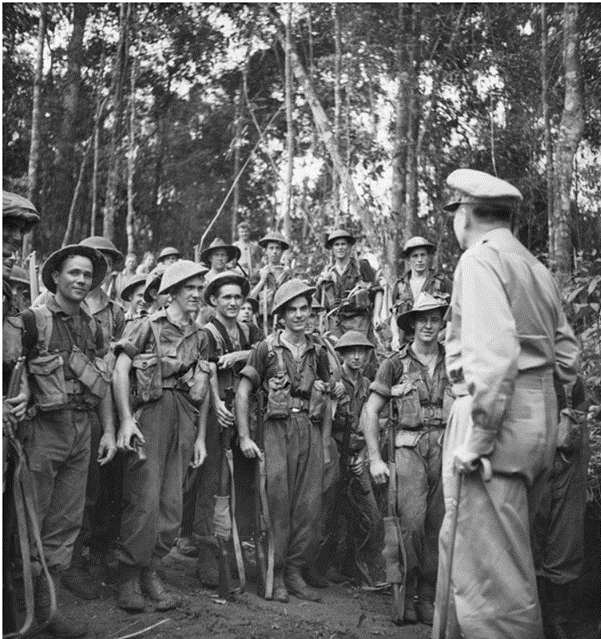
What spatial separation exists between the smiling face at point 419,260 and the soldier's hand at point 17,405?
604cm

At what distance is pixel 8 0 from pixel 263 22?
6.64 meters

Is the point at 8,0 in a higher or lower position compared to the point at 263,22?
lower

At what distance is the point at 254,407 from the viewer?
22.0 feet

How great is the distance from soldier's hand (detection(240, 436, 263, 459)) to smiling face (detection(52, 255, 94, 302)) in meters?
1.80

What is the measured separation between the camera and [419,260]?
9.91m

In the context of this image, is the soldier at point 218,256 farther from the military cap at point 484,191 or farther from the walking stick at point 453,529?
the walking stick at point 453,529

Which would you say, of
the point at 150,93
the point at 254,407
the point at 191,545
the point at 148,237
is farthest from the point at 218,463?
the point at 148,237

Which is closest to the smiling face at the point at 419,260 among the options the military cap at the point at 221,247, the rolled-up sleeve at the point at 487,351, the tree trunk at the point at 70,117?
the military cap at the point at 221,247

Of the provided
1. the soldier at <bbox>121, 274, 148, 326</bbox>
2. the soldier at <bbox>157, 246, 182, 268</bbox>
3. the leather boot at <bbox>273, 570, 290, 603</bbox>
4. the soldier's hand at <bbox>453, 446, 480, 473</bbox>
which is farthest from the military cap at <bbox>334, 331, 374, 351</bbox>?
the soldier at <bbox>157, 246, 182, 268</bbox>

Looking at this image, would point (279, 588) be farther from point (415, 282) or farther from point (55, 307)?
point (415, 282)

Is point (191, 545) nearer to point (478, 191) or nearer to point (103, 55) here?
point (478, 191)

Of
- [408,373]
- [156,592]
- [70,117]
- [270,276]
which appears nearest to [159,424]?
[156,592]

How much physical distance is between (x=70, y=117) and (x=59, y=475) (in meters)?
15.6

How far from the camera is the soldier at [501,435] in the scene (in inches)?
139
